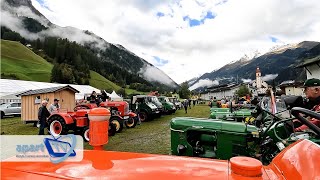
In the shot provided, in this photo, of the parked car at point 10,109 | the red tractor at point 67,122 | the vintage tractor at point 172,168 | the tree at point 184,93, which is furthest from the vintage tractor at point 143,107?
the tree at point 184,93

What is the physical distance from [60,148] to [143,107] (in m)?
15.8

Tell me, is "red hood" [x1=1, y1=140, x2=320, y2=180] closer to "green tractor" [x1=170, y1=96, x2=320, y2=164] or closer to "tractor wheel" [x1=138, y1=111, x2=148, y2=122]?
"green tractor" [x1=170, y1=96, x2=320, y2=164]

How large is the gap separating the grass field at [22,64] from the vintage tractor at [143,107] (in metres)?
68.9

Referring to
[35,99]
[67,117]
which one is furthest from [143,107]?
[35,99]

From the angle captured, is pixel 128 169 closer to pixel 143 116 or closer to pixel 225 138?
pixel 225 138

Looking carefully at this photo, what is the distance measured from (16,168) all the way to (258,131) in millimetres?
3791

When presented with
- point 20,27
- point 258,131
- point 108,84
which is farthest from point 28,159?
point 20,27

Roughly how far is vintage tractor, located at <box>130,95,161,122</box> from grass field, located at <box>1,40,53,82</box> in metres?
68.9

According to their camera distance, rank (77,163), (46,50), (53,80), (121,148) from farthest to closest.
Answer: (46,50) < (53,80) < (121,148) < (77,163)

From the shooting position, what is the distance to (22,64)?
8844 cm

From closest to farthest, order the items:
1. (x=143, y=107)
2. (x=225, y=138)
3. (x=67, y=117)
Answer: (x=225, y=138)
(x=67, y=117)
(x=143, y=107)

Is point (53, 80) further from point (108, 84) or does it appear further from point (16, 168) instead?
point (16, 168)

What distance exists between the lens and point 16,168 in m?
1.55

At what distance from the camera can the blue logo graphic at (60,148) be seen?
5.67 feet
